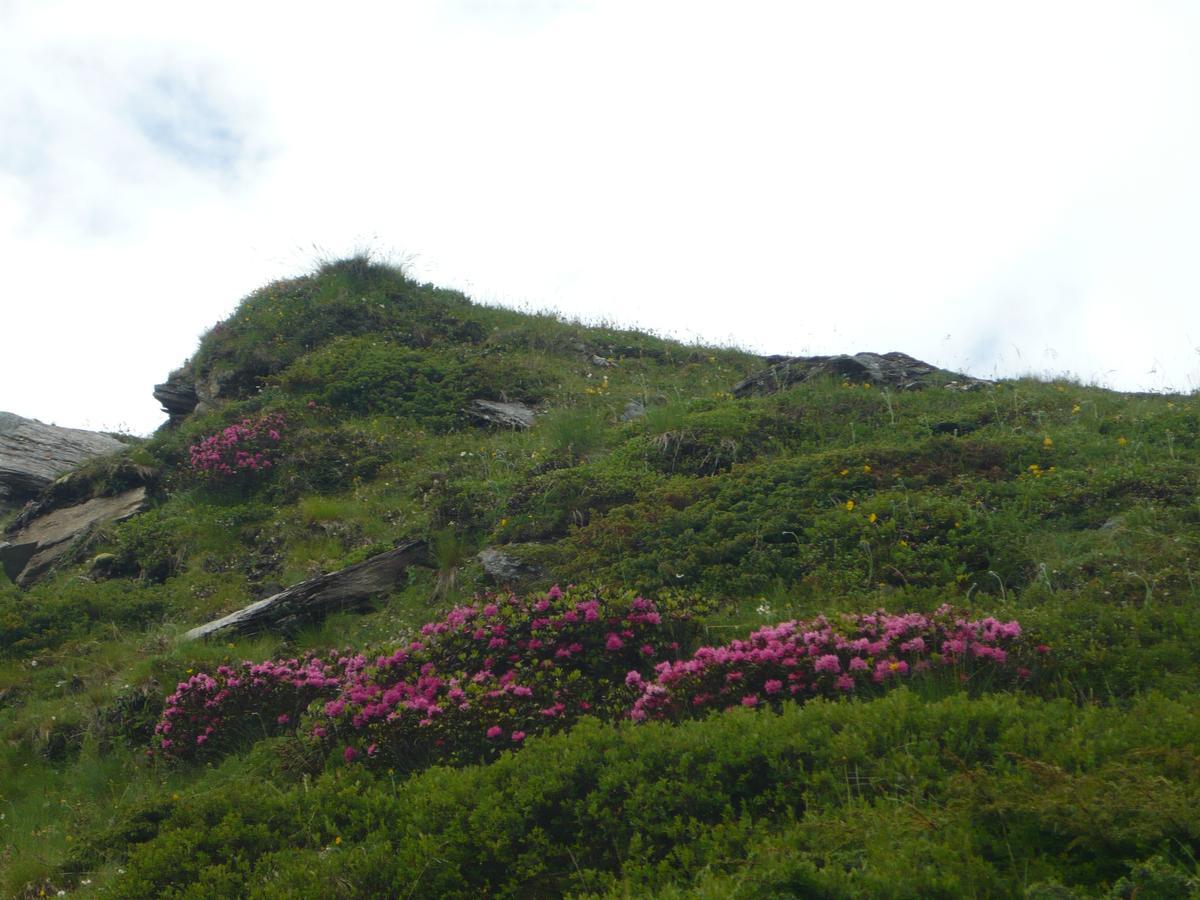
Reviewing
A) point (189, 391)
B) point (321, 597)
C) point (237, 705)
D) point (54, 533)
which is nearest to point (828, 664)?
point (237, 705)

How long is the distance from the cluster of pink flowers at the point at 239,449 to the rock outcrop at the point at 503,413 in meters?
2.43

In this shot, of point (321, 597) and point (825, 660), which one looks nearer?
point (825, 660)

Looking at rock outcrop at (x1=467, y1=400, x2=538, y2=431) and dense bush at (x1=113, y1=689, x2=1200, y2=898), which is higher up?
rock outcrop at (x1=467, y1=400, x2=538, y2=431)

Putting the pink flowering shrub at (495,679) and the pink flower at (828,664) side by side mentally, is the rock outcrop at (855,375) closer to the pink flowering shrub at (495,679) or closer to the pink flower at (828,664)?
the pink flowering shrub at (495,679)

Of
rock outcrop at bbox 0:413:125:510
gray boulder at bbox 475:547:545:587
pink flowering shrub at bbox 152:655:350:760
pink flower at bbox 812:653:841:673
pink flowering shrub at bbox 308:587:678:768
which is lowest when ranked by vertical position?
pink flowering shrub at bbox 152:655:350:760

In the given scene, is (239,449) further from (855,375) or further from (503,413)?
(855,375)

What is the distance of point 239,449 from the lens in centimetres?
1260

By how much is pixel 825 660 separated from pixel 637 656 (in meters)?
1.47

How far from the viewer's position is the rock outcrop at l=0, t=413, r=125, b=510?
602 inches

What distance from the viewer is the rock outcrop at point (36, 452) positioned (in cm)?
1528

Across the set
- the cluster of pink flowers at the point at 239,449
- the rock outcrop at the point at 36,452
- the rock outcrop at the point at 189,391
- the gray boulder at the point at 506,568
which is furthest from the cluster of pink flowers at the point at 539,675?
the rock outcrop at the point at 36,452

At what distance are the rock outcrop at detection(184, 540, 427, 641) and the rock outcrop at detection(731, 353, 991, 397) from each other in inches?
199

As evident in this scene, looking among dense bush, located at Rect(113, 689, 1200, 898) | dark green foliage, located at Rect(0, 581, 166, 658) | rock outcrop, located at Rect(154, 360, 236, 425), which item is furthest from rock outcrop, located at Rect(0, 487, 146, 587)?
dense bush, located at Rect(113, 689, 1200, 898)

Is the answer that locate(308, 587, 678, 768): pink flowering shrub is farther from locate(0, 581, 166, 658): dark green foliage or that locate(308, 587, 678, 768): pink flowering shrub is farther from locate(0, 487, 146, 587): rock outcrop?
locate(0, 487, 146, 587): rock outcrop
